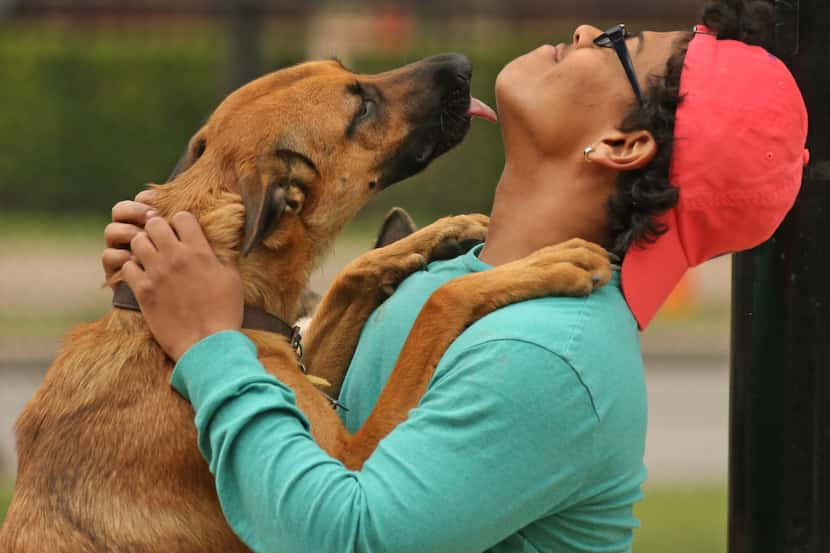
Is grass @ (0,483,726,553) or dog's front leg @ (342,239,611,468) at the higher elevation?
dog's front leg @ (342,239,611,468)

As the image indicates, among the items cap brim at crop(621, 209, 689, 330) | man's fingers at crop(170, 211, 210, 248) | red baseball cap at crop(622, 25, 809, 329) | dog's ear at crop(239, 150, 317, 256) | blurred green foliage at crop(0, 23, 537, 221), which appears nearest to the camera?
red baseball cap at crop(622, 25, 809, 329)

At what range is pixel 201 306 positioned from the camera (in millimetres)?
2459

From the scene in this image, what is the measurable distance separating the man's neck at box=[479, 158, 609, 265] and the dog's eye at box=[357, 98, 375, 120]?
749 millimetres

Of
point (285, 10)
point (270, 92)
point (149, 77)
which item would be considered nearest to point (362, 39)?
point (285, 10)

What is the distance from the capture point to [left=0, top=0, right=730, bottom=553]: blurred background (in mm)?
12539

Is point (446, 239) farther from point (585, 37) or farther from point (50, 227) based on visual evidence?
point (50, 227)

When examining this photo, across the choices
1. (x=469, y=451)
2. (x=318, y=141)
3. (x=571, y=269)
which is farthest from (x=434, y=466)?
(x=318, y=141)

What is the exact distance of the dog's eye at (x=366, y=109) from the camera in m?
3.31

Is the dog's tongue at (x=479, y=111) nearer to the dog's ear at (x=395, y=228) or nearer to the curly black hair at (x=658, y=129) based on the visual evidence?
the dog's ear at (x=395, y=228)

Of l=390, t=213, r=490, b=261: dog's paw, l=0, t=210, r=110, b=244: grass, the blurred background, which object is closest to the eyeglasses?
l=390, t=213, r=490, b=261: dog's paw

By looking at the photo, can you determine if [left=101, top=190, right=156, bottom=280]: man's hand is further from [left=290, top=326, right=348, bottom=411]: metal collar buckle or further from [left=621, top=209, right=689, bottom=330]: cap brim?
[left=621, top=209, right=689, bottom=330]: cap brim

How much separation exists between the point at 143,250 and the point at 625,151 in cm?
93

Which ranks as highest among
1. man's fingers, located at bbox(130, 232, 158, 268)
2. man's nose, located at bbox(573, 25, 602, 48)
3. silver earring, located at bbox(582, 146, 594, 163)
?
man's nose, located at bbox(573, 25, 602, 48)

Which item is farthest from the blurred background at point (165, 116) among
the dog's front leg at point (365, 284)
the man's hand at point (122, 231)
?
the man's hand at point (122, 231)
